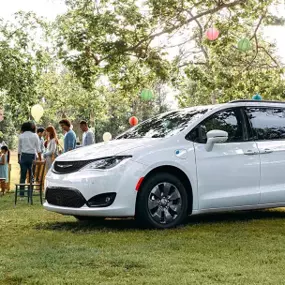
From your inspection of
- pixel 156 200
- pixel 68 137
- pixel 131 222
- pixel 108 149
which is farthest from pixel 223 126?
pixel 68 137

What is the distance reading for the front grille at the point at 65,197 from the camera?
25.6 ft

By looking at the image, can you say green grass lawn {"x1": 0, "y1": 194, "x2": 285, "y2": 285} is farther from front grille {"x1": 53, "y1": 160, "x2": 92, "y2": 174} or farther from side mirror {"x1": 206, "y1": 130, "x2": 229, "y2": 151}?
side mirror {"x1": 206, "y1": 130, "x2": 229, "y2": 151}

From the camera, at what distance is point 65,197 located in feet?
26.2

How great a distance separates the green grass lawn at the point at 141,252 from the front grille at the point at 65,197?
1.10 ft

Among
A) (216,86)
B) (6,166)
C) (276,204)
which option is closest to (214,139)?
(276,204)

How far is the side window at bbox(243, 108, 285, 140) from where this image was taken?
29.0 feet

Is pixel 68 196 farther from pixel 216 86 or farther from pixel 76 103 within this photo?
pixel 76 103

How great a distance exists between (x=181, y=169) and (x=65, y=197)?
149cm

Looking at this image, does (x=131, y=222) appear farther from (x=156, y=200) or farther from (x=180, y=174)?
(x=180, y=174)

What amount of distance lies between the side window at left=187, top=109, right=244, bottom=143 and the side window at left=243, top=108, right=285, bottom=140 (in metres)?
0.22

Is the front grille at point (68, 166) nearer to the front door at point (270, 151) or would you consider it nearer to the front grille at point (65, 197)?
the front grille at point (65, 197)

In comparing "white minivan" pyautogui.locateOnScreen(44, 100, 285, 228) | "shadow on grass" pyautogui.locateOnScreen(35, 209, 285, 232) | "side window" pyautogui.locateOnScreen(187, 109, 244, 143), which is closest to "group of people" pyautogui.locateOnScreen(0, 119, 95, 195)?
"shadow on grass" pyautogui.locateOnScreen(35, 209, 285, 232)

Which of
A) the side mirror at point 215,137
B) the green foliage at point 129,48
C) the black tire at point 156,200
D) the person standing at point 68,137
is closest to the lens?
the black tire at point 156,200

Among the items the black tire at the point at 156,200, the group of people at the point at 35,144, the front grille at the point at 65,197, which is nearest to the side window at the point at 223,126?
the black tire at the point at 156,200
